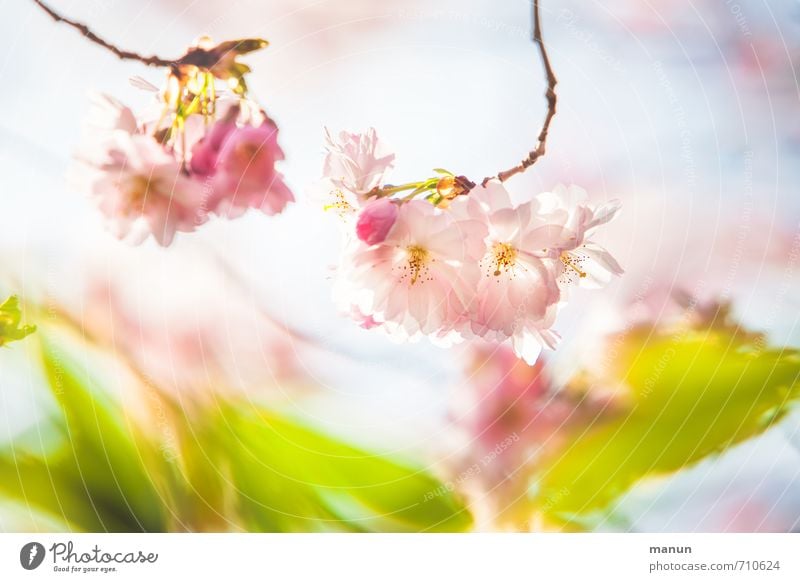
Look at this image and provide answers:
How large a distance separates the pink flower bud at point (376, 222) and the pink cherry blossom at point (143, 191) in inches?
6.9

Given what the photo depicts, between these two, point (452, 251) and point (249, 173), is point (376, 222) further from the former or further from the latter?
point (249, 173)

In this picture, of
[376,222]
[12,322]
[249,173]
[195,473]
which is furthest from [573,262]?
[12,322]

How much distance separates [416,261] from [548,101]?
0.27 metres

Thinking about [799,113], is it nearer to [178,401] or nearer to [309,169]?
[309,169]

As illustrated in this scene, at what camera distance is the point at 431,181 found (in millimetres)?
587

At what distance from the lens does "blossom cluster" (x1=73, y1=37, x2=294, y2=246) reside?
2.03 feet

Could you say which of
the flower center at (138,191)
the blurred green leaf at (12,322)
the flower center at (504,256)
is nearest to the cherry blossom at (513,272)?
the flower center at (504,256)

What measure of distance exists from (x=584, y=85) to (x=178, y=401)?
0.49m

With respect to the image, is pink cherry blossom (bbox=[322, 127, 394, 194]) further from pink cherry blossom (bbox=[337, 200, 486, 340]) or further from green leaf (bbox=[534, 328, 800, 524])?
green leaf (bbox=[534, 328, 800, 524])

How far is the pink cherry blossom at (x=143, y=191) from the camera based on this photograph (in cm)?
62

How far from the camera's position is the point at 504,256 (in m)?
0.55

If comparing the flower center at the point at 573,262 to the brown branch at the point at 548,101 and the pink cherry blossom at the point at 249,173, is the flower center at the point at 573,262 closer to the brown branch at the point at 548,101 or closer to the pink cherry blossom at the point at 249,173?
the brown branch at the point at 548,101
